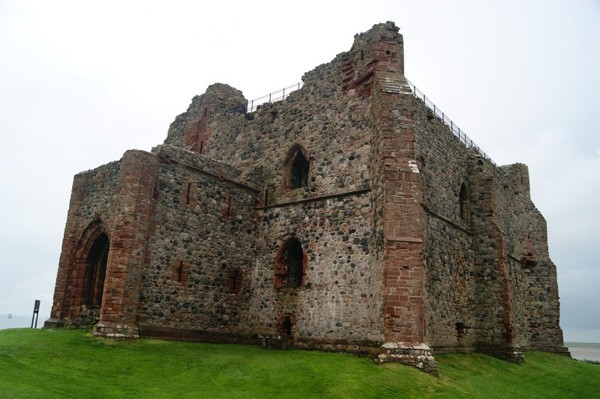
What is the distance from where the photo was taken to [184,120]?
2502 centimetres

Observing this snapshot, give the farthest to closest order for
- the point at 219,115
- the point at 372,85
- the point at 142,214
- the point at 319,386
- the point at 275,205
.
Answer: the point at 219,115, the point at 275,205, the point at 372,85, the point at 142,214, the point at 319,386

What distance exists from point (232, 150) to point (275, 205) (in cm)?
425

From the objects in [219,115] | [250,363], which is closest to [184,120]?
[219,115]

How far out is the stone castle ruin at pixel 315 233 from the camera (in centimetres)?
1513

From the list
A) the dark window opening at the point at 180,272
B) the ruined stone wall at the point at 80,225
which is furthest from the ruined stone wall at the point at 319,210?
the ruined stone wall at the point at 80,225

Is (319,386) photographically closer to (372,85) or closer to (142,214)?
(142,214)

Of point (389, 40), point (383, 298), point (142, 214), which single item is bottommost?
point (383, 298)

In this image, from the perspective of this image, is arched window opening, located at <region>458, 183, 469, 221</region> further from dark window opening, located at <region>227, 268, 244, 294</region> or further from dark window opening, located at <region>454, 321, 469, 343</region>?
dark window opening, located at <region>227, 268, 244, 294</region>

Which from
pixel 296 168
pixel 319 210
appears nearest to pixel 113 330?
pixel 319 210

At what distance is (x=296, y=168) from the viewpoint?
790 inches

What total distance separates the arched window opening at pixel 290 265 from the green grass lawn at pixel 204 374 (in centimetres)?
279

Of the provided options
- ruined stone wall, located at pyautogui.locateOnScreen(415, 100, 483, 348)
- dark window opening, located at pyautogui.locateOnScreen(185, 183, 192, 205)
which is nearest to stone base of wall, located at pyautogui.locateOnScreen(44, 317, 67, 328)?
dark window opening, located at pyautogui.locateOnScreen(185, 183, 192, 205)

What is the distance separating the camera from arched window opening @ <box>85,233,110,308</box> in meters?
18.2

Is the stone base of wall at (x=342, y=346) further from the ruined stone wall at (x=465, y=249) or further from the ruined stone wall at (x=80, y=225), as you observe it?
the ruined stone wall at (x=80, y=225)
